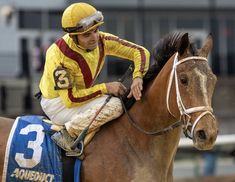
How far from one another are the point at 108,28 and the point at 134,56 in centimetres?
2322

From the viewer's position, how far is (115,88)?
17.9 ft

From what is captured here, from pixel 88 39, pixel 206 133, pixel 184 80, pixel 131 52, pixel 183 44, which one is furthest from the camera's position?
pixel 131 52

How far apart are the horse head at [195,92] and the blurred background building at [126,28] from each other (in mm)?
13703

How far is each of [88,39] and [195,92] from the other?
101 cm

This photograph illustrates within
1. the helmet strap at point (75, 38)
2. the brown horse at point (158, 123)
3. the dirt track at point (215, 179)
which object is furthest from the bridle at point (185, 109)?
the dirt track at point (215, 179)

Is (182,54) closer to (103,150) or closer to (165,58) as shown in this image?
(165,58)

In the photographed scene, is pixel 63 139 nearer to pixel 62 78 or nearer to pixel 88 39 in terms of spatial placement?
pixel 62 78

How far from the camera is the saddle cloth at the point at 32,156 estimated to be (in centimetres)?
534

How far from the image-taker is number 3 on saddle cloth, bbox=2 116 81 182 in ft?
17.5

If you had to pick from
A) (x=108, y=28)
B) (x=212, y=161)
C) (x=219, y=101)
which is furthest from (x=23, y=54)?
(x=212, y=161)

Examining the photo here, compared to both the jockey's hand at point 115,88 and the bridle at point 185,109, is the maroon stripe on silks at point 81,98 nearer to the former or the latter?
the jockey's hand at point 115,88

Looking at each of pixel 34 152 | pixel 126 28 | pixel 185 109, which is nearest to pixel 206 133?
pixel 185 109

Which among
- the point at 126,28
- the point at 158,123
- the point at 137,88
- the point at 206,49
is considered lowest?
the point at 126,28

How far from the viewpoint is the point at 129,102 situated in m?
5.49
